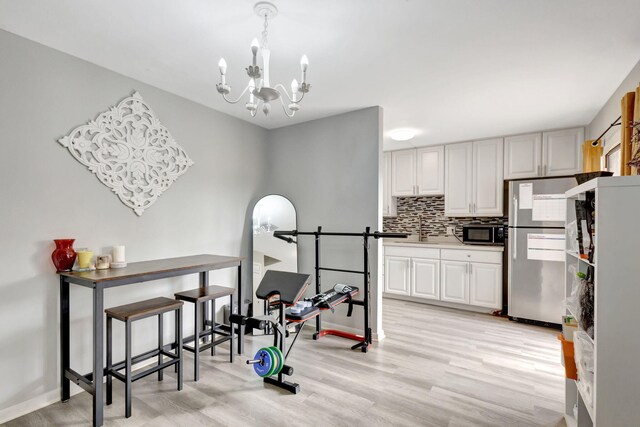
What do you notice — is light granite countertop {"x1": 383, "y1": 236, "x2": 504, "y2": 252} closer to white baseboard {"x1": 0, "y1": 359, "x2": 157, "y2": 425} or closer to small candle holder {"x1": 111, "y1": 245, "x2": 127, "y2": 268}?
small candle holder {"x1": 111, "y1": 245, "x2": 127, "y2": 268}

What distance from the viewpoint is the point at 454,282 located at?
174 inches

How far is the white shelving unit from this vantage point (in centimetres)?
124

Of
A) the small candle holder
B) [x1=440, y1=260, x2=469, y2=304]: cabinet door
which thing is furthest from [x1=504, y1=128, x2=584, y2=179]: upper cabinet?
the small candle holder

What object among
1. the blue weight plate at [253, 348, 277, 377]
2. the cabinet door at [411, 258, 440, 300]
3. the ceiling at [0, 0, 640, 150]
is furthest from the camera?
the cabinet door at [411, 258, 440, 300]

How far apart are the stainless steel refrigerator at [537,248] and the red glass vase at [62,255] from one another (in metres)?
4.55

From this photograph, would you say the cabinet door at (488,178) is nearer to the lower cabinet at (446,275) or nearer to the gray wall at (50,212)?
the lower cabinet at (446,275)

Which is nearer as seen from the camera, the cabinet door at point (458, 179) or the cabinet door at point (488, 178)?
the cabinet door at point (488, 178)

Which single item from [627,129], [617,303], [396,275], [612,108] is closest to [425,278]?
[396,275]

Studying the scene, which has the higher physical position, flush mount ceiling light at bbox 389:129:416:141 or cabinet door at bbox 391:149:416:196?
flush mount ceiling light at bbox 389:129:416:141

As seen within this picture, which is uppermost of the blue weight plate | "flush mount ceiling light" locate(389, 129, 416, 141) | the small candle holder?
"flush mount ceiling light" locate(389, 129, 416, 141)

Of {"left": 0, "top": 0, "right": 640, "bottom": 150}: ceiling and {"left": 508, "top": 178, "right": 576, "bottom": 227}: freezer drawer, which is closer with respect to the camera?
{"left": 0, "top": 0, "right": 640, "bottom": 150}: ceiling

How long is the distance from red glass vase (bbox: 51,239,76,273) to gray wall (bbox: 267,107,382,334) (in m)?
2.27

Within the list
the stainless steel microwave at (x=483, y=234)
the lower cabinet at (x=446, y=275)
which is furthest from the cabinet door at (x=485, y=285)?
the stainless steel microwave at (x=483, y=234)

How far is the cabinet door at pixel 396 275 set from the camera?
4.76 meters
